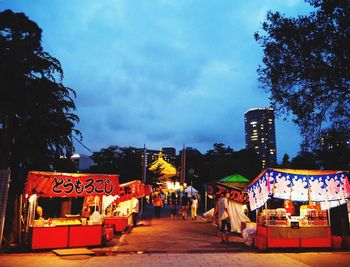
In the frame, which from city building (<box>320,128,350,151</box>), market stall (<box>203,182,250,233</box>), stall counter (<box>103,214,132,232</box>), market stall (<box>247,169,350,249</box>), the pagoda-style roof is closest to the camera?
market stall (<box>247,169,350,249</box>)

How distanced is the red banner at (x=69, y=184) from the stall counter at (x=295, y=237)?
239 inches

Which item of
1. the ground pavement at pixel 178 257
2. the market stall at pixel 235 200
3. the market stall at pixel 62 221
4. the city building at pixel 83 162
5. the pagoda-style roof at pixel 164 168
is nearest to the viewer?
the ground pavement at pixel 178 257

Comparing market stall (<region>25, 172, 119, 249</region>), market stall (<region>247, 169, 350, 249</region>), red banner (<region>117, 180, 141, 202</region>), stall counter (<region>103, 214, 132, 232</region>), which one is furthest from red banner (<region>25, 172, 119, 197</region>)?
market stall (<region>247, 169, 350, 249</region>)

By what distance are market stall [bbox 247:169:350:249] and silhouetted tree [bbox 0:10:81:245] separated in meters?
8.59

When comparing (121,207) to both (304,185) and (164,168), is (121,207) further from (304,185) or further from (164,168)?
(164,168)

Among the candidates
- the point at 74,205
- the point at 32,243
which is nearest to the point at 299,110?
the point at 32,243

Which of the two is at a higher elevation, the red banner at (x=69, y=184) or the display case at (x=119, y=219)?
the red banner at (x=69, y=184)

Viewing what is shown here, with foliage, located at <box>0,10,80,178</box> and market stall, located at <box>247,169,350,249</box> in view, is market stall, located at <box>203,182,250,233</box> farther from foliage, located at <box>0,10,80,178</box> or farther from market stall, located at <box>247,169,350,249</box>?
foliage, located at <box>0,10,80,178</box>

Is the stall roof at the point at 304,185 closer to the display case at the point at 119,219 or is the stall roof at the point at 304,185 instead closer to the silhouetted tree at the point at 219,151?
the display case at the point at 119,219

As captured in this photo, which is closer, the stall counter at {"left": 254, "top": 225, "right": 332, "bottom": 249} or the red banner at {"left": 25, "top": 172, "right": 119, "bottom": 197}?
the stall counter at {"left": 254, "top": 225, "right": 332, "bottom": 249}

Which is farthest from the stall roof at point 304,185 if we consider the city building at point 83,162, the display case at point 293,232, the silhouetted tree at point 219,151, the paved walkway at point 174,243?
the silhouetted tree at point 219,151

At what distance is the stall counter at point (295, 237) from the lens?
11.4m

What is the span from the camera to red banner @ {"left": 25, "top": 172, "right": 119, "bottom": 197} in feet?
38.0

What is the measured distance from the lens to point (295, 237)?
11484mm
